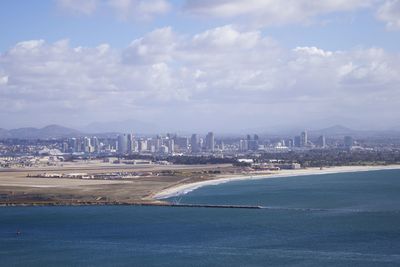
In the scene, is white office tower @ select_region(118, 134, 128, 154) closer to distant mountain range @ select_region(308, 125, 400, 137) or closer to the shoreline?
the shoreline

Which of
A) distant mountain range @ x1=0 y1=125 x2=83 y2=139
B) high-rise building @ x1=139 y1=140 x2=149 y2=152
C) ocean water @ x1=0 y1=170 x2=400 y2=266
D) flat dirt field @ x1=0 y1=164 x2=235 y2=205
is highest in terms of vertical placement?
distant mountain range @ x1=0 y1=125 x2=83 y2=139

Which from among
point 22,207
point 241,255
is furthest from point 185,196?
point 241,255

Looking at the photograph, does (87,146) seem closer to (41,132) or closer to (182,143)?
(182,143)

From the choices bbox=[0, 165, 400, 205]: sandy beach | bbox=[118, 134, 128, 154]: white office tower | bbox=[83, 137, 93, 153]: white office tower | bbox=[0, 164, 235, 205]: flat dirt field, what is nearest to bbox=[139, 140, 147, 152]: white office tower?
bbox=[118, 134, 128, 154]: white office tower

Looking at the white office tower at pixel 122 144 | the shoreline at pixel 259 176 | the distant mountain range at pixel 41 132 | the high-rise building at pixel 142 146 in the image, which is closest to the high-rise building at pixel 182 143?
the high-rise building at pixel 142 146

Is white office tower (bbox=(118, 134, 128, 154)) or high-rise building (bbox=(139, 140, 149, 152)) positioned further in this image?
high-rise building (bbox=(139, 140, 149, 152))

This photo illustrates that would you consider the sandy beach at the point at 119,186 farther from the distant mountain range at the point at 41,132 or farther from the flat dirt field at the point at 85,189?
the distant mountain range at the point at 41,132
